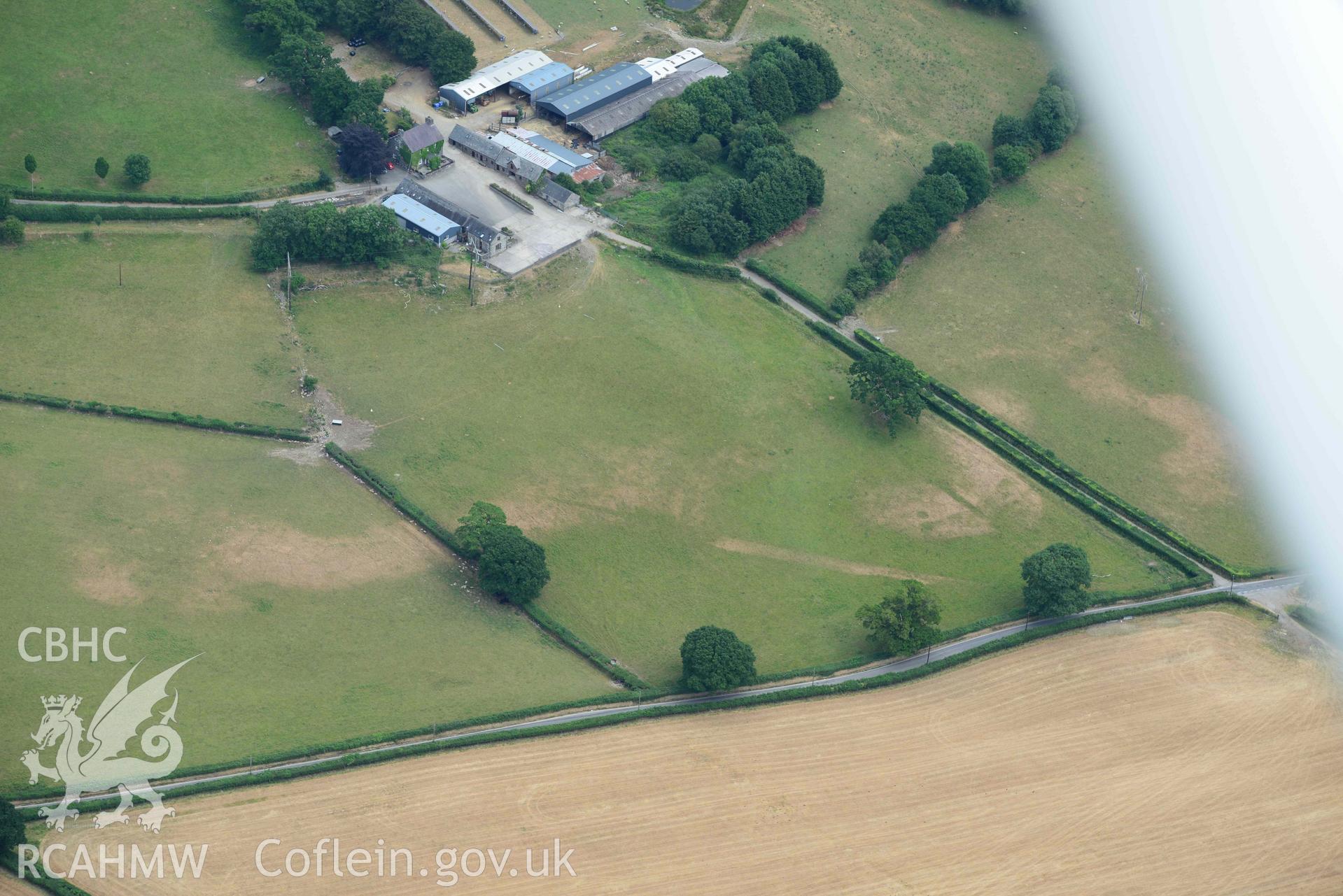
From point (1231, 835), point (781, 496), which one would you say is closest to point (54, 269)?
point (781, 496)

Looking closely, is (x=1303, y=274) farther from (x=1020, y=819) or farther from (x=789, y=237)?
(x=1020, y=819)

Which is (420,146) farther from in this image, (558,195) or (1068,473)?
(1068,473)

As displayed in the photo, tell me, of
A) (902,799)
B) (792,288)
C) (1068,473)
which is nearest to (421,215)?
(792,288)

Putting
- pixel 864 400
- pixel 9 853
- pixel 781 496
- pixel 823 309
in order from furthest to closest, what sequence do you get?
pixel 823 309
pixel 864 400
pixel 781 496
pixel 9 853

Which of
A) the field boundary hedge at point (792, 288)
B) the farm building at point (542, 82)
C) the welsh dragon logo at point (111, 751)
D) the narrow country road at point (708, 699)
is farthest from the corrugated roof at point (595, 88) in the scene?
the welsh dragon logo at point (111, 751)
